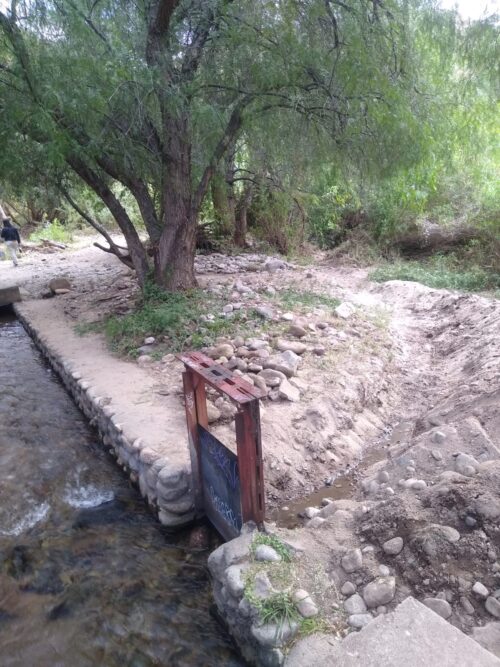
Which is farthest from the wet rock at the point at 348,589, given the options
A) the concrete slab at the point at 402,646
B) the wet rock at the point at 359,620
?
the concrete slab at the point at 402,646

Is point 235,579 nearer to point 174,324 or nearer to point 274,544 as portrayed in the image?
point 274,544

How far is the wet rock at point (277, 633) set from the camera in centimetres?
227

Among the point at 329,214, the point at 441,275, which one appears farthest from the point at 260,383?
the point at 329,214

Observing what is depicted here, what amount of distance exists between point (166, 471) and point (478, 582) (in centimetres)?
210

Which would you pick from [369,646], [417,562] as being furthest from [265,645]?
[417,562]

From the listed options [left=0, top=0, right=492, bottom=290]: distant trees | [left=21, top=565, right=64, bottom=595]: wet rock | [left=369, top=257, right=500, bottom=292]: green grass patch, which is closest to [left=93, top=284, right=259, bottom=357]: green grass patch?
[left=0, top=0, right=492, bottom=290]: distant trees

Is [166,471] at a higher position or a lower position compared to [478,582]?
lower

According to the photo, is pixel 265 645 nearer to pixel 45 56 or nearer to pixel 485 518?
pixel 485 518

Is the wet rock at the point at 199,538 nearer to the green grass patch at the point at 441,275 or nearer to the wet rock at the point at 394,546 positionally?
the wet rock at the point at 394,546

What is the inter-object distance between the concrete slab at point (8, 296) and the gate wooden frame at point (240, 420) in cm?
775

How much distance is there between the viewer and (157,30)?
5641mm

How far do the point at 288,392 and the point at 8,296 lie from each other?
7453 millimetres

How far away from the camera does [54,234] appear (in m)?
17.6

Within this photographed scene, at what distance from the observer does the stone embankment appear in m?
3.58
